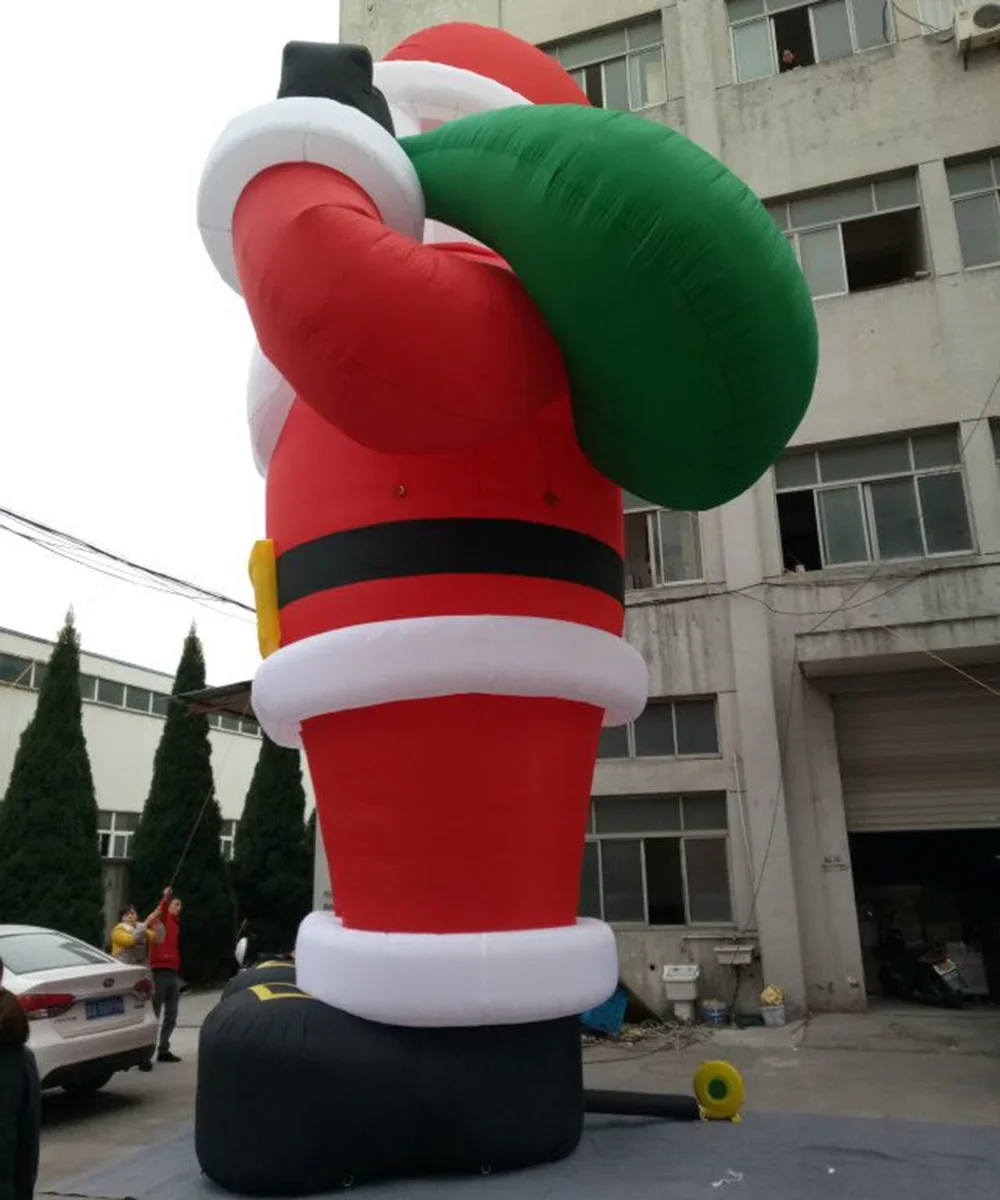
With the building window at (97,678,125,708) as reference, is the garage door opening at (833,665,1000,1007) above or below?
below

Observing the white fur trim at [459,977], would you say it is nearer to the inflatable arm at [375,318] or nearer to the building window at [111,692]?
the inflatable arm at [375,318]

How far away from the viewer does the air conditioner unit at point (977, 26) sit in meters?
10.5

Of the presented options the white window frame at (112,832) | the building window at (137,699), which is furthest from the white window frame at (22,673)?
the white window frame at (112,832)

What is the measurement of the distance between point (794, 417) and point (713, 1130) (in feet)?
9.21

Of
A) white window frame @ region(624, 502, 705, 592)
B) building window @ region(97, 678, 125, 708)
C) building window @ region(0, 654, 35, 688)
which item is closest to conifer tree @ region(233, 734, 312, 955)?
building window @ region(97, 678, 125, 708)

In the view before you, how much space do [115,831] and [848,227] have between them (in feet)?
58.4

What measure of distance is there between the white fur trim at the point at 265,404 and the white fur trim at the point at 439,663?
106 cm

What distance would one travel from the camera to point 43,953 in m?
6.60

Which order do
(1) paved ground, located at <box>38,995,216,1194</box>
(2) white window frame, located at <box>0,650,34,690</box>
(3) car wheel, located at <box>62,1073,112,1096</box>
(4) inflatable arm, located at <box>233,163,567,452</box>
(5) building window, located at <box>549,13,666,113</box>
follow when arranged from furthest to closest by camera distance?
(2) white window frame, located at <box>0,650,34,690</box>, (5) building window, located at <box>549,13,666,113</box>, (3) car wheel, located at <box>62,1073,112,1096</box>, (1) paved ground, located at <box>38,995,216,1194</box>, (4) inflatable arm, located at <box>233,163,567,452</box>

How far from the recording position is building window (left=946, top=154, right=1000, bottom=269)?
10.6 meters

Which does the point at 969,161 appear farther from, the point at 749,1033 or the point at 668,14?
the point at 749,1033

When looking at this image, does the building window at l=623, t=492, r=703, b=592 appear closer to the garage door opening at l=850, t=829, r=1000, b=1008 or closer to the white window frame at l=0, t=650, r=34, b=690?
the garage door opening at l=850, t=829, r=1000, b=1008

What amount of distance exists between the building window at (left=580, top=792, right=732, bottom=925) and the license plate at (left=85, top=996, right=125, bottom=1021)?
492 centimetres

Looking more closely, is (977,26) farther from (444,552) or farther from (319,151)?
(444,552)
